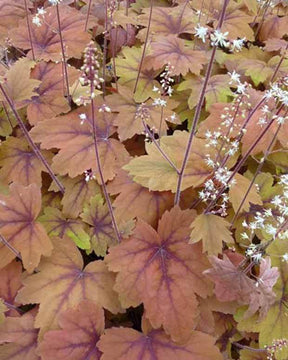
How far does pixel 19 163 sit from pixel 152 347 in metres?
1.48

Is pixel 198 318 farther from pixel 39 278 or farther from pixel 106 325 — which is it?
pixel 39 278

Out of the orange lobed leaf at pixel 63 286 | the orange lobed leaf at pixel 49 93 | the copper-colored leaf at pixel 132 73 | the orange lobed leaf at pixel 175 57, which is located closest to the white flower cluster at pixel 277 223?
the orange lobed leaf at pixel 63 286

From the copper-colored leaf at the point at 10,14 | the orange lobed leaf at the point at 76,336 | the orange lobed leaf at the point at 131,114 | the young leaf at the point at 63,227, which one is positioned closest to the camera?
the orange lobed leaf at the point at 76,336

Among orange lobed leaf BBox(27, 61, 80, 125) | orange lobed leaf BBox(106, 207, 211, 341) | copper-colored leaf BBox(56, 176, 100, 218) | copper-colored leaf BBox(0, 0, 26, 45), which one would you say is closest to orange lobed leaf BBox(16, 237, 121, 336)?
orange lobed leaf BBox(106, 207, 211, 341)

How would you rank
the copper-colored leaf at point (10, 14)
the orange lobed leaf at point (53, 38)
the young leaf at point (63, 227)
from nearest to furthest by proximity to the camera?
the young leaf at point (63, 227) → the orange lobed leaf at point (53, 38) → the copper-colored leaf at point (10, 14)

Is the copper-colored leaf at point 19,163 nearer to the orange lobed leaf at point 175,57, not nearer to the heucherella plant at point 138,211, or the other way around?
the heucherella plant at point 138,211

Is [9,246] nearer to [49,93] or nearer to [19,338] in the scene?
[19,338]

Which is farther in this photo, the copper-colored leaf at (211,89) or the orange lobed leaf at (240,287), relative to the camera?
the copper-colored leaf at (211,89)

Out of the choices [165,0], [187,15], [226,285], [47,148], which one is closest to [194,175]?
[226,285]

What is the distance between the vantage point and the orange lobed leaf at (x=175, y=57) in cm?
309

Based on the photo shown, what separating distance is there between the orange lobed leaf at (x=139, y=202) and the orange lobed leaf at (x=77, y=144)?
145 mm

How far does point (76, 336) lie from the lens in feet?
6.77

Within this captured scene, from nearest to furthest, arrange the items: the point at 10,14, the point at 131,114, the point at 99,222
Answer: the point at 99,222
the point at 131,114
the point at 10,14

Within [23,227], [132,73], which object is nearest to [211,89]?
[132,73]
